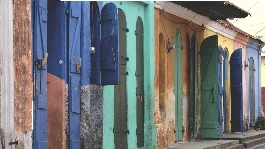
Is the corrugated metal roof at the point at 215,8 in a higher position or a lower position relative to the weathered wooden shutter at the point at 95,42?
higher

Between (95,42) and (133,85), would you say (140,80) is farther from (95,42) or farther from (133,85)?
(95,42)

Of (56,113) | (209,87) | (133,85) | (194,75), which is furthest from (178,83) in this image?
(56,113)

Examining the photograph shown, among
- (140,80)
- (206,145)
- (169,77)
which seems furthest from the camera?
(169,77)

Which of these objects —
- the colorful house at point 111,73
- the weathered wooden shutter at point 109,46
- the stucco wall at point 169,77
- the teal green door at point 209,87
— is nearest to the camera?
the colorful house at point 111,73

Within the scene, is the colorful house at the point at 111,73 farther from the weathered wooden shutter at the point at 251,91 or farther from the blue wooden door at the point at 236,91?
the weathered wooden shutter at the point at 251,91

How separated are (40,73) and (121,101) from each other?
10.3 feet

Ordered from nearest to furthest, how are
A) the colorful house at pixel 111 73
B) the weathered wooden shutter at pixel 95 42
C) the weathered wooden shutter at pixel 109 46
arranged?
the colorful house at pixel 111 73 < the weathered wooden shutter at pixel 109 46 < the weathered wooden shutter at pixel 95 42

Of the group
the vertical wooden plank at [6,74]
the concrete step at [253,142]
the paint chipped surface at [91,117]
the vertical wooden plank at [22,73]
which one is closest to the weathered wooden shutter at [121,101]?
the paint chipped surface at [91,117]

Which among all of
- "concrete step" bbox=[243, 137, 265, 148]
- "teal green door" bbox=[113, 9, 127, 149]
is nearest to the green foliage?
"concrete step" bbox=[243, 137, 265, 148]

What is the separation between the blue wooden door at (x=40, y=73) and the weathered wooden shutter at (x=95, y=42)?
60.3 inches

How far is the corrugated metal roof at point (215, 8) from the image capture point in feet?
45.2

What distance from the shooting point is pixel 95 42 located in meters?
10.2

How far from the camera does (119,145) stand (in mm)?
11227

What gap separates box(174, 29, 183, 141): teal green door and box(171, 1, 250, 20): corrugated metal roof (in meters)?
0.84
